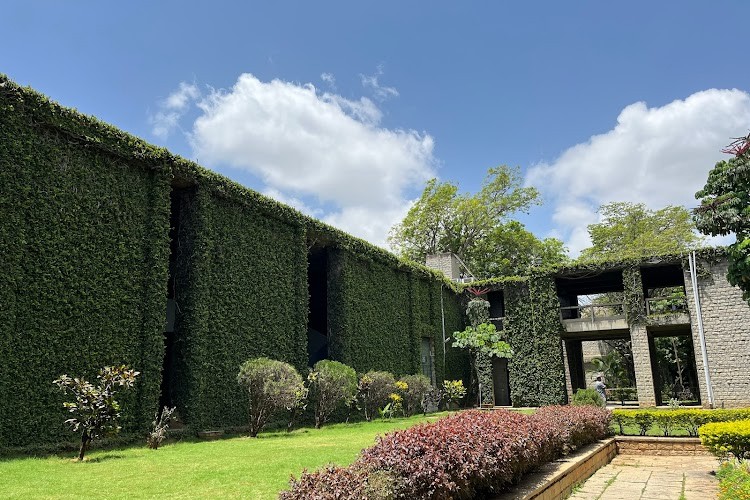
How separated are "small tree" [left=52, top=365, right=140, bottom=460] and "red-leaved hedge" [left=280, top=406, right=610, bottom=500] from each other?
5515 millimetres

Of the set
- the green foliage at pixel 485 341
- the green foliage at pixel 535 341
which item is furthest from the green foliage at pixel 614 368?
the green foliage at pixel 485 341

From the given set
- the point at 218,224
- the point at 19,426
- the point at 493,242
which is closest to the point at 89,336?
the point at 19,426

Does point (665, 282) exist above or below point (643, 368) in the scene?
above

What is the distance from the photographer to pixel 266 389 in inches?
460

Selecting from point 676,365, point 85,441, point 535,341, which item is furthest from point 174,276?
point 676,365

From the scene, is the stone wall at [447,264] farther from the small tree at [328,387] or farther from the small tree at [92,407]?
the small tree at [92,407]

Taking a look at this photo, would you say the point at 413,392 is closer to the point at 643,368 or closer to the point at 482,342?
the point at 482,342

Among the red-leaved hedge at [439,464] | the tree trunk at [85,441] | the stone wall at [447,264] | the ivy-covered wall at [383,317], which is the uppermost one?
the stone wall at [447,264]

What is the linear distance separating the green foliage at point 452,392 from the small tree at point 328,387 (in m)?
7.56

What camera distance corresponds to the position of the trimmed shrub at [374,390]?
1591 centimetres

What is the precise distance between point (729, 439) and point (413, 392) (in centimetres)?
1132

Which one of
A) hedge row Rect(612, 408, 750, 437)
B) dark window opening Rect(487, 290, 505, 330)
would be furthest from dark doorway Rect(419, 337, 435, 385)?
hedge row Rect(612, 408, 750, 437)

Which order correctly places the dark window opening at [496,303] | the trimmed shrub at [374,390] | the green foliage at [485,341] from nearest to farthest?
1. the trimmed shrub at [374,390]
2. the green foliage at [485,341]
3. the dark window opening at [496,303]

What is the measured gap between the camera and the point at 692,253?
19875 millimetres
